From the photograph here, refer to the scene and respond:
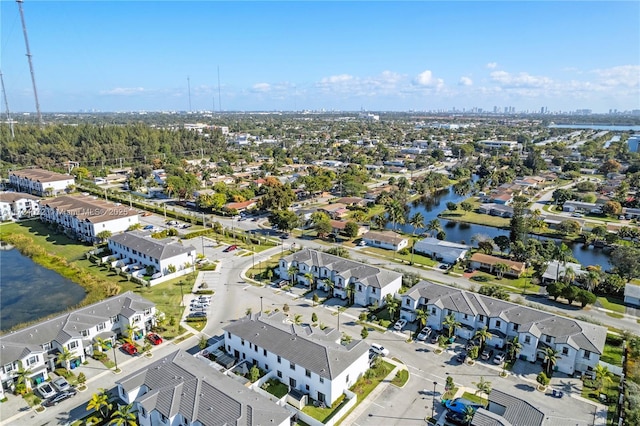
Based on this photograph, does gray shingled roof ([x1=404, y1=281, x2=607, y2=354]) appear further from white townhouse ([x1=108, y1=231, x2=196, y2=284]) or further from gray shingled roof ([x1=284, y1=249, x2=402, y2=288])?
white townhouse ([x1=108, y1=231, x2=196, y2=284])

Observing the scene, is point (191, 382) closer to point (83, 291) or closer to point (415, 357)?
point (415, 357)

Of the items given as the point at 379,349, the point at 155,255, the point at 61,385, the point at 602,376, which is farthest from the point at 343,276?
the point at 61,385

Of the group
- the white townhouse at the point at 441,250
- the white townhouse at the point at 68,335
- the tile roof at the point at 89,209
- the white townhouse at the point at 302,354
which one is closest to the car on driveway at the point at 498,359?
the white townhouse at the point at 302,354

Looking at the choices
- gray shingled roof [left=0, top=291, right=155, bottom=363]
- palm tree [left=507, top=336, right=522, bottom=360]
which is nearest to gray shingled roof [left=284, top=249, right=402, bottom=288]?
palm tree [left=507, top=336, right=522, bottom=360]

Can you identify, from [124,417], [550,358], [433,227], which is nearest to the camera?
[124,417]

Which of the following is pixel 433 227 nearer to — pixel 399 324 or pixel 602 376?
pixel 399 324

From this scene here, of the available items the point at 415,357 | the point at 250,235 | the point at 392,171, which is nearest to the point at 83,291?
the point at 250,235
